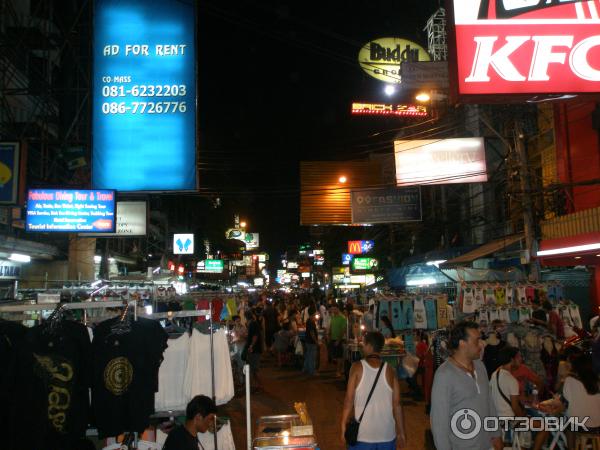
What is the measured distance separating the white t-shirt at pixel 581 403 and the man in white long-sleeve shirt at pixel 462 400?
8.15 ft

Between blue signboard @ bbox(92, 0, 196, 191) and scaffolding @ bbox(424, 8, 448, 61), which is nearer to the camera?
blue signboard @ bbox(92, 0, 196, 191)

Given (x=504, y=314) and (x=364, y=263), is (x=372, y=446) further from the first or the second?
(x=364, y=263)

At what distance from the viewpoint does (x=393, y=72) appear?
2603cm

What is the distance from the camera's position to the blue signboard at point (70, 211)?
46.2ft

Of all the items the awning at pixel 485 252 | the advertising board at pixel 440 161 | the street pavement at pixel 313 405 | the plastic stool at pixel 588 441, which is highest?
the advertising board at pixel 440 161

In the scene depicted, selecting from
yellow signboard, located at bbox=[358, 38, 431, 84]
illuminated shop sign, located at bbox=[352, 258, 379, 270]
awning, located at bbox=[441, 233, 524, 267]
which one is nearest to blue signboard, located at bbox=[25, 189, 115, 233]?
awning, located at bbox=[441, 233, 524, 267]

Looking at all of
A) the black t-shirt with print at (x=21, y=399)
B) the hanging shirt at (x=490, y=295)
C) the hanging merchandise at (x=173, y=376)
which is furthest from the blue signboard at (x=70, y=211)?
the black t-shirt with print at (x=21, y=399)

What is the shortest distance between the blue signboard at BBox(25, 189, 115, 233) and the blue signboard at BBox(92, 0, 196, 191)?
76 centimetres

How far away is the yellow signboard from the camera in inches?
1006

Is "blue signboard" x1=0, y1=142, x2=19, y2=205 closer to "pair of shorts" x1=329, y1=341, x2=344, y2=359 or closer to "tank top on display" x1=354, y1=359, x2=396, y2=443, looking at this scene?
"pair of shorts" x1=329, y1=341, x2=344, y2=359

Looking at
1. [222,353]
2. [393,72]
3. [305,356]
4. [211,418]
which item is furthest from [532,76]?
[393,72]

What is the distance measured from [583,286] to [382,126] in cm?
2507

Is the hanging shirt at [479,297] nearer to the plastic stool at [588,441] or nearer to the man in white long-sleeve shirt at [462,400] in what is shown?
the plastic stool at [588,441]

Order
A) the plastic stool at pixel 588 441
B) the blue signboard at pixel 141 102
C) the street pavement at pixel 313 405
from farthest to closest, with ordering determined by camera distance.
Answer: the blue signboard at pixel 141 102 → the street pavement at pixel 313 405 → the plastic stool at pixel 588 441
